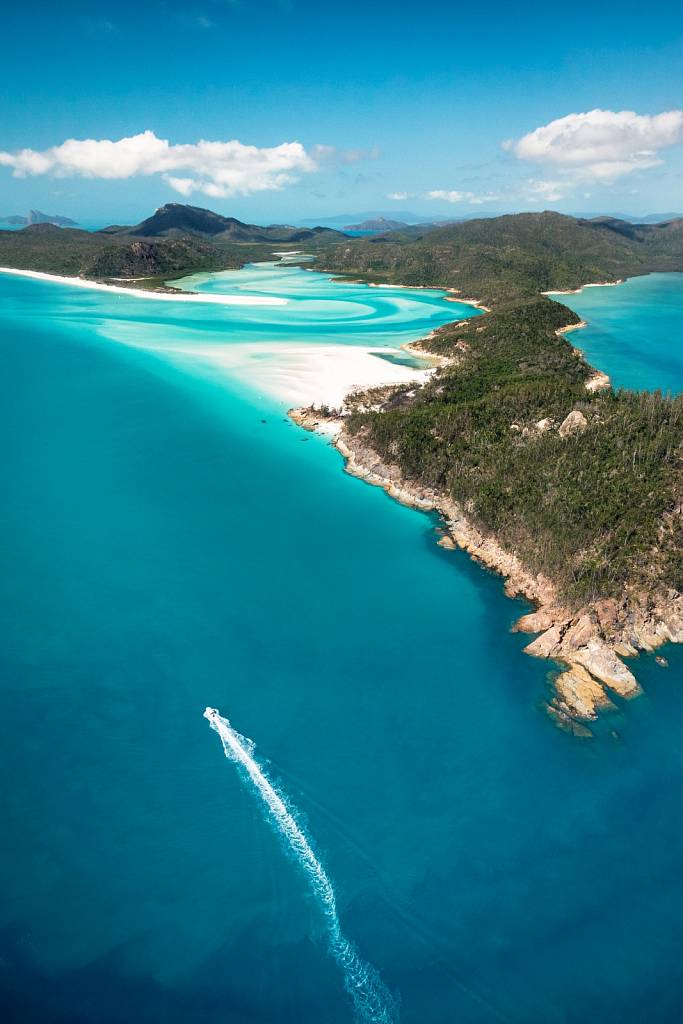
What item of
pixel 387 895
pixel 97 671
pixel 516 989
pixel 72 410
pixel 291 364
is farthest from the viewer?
pixel 291 364

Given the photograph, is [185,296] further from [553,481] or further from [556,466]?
[553,481]

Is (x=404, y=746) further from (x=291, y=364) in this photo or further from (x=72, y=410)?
(x=291, y=364)

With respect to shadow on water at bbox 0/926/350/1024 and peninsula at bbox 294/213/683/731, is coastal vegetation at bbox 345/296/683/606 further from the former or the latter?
shadow on water at bbox 0/926/350/1024

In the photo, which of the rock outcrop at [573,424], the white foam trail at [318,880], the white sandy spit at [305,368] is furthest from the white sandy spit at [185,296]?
the white foam trail at [318,880]

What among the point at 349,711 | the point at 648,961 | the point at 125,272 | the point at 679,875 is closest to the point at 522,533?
the point at 349,711

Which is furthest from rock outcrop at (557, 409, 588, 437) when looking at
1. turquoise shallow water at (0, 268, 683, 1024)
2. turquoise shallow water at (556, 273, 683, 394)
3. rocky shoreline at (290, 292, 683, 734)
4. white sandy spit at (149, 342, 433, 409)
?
turquoise shallow water at (556, 273, 683, 394)

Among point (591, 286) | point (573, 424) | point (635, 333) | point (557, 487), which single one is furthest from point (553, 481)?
point (591, 286)
